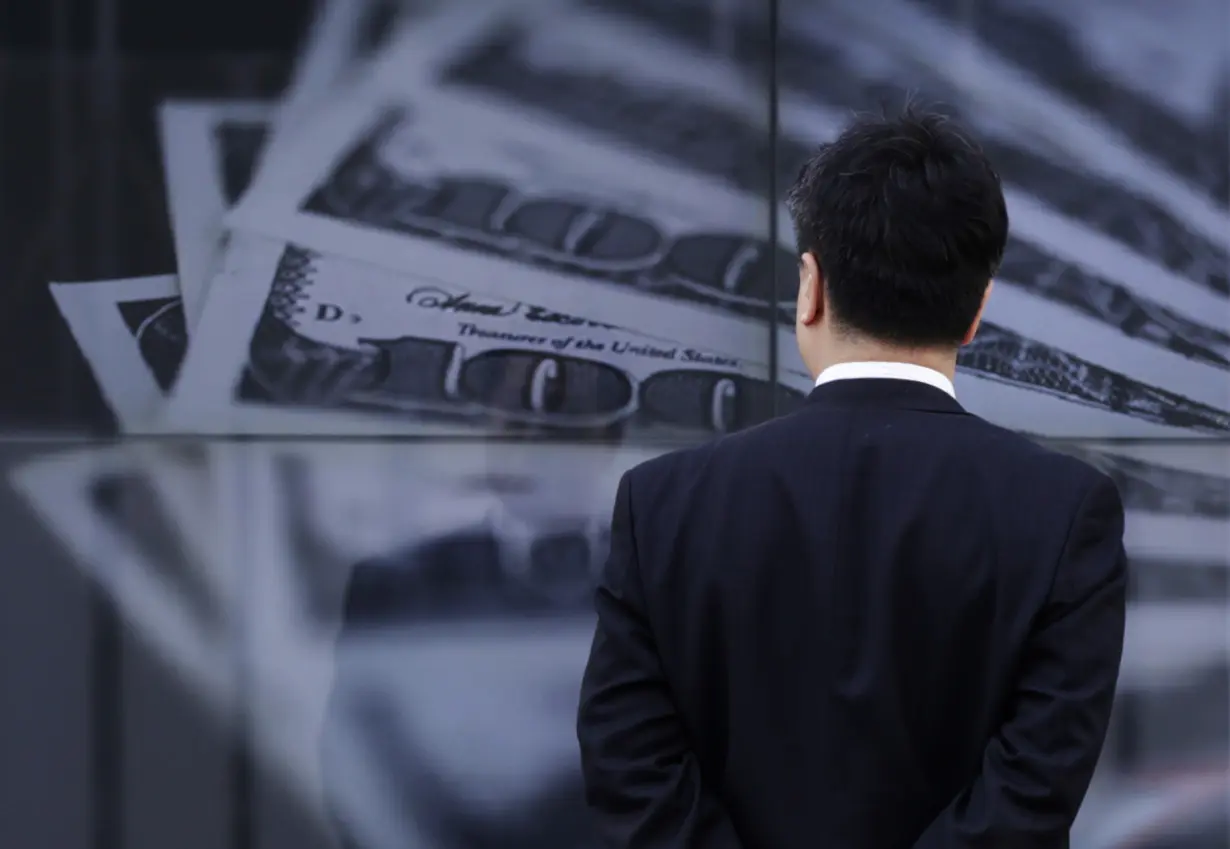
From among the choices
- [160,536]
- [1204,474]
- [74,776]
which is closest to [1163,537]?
[1204,474]

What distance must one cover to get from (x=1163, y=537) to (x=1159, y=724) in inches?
16.6

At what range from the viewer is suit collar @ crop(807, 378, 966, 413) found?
4.42ft

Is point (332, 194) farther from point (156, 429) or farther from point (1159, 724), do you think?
point (1159, 724)

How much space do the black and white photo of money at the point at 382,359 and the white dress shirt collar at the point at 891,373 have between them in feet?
5.54

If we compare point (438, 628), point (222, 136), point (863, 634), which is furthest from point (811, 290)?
point (222, 136)

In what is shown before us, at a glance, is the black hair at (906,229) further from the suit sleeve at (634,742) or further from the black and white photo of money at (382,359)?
the black and white photo of money at (382,359)

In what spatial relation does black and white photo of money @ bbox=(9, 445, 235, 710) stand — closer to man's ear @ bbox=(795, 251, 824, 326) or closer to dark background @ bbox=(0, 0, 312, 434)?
dark background @ bbox=(0, 0, 312, 434)

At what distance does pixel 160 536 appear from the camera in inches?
119

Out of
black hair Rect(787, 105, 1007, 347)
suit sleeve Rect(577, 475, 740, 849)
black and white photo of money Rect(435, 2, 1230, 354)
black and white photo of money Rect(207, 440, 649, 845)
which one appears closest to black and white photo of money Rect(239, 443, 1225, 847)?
black and white photo of money Rect(207, 440, 649, 845)

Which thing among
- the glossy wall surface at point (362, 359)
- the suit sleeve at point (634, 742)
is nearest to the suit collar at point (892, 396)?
the suit sleeve at point (634, 742)

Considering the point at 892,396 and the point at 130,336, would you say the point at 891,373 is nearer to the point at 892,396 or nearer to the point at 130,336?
the point at 892,396

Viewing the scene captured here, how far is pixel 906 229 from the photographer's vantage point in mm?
1313

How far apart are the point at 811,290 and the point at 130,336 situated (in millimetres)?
2070

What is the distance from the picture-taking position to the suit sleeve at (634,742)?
4.48 ft
